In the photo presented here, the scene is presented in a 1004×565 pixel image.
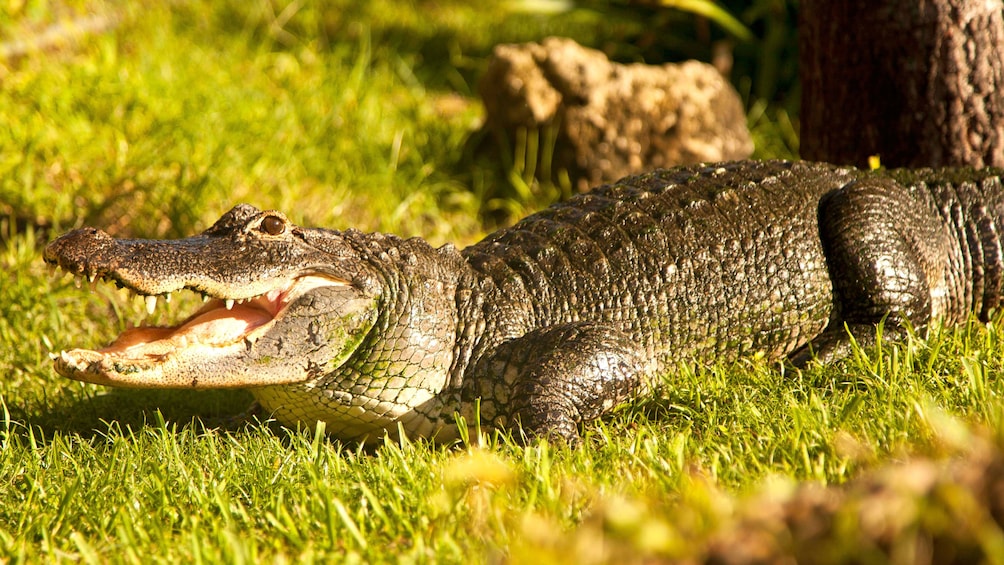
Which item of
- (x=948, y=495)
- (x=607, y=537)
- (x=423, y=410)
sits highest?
(x=948, y=495)

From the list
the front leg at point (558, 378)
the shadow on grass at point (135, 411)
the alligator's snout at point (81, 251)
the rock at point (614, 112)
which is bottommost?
the shadow on grass at point (135, 411)

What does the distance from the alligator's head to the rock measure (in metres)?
2.99

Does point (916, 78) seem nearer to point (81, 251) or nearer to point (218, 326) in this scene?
point (218, 326)

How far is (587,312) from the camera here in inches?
152

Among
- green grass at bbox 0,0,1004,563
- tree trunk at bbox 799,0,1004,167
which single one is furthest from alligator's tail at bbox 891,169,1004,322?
tree trunk at bbox 799,0,1004,167

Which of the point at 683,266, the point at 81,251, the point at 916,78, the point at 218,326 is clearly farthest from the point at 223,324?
the point at 916,78

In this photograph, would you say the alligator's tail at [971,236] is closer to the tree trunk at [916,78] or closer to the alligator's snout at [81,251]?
the tree trunk at [916,78]

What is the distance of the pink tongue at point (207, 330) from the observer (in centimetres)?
343

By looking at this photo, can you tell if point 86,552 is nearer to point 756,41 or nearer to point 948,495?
point 948,495

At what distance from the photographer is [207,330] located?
3492 mm

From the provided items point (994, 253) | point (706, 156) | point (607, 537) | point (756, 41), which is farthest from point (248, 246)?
point (756, 41)

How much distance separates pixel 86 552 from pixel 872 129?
418 cm

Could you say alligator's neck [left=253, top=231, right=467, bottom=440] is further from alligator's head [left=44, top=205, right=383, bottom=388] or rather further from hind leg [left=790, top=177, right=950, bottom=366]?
hind leg [left=790, top=177, right=950, bottom=366]

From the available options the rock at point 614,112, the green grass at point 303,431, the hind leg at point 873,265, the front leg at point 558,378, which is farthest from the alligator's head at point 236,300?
the rock at point 614,112
